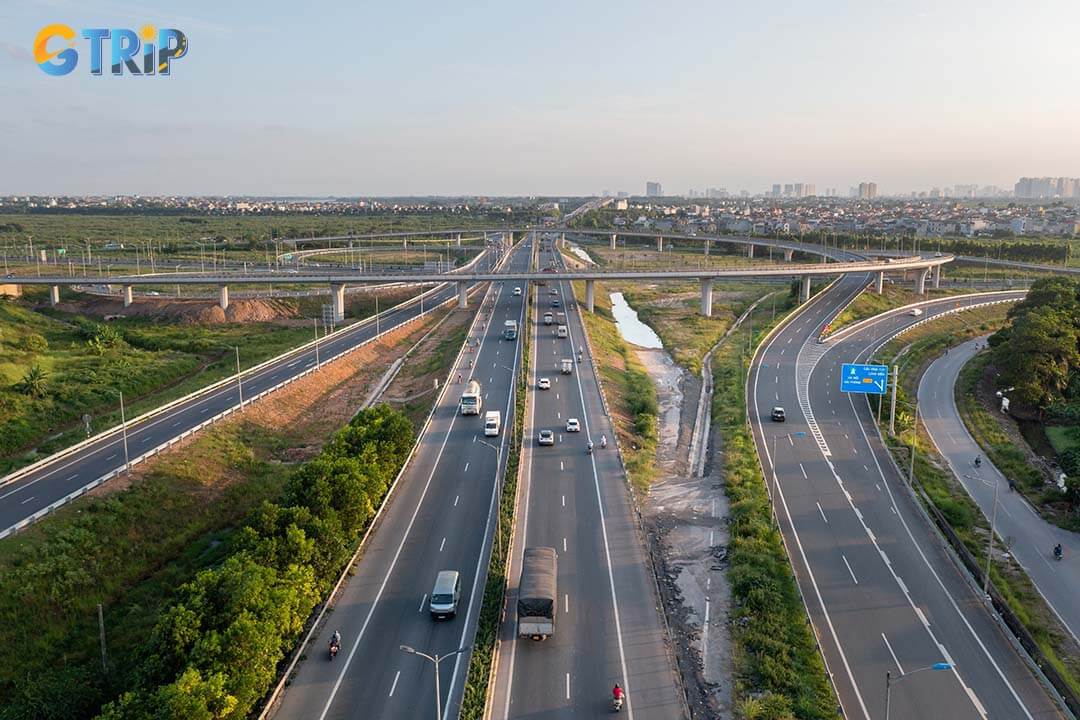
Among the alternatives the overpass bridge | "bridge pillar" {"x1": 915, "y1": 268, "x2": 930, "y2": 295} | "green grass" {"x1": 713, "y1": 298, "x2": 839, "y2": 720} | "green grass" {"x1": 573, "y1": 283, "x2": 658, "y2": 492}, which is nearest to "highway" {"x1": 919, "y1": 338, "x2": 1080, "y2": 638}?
"green grass" {"x1": 713, "y1": 298, "x2": 839, "y2": 720}

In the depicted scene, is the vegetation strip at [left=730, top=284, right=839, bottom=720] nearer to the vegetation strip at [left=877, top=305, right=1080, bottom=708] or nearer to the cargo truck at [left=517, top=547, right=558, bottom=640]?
the cargo truck at [left=517, top=547, right=558, bottom=640]

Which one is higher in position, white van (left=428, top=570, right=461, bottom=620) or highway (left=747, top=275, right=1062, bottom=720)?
white van (left=428, top=570, right=461, bottom=620)

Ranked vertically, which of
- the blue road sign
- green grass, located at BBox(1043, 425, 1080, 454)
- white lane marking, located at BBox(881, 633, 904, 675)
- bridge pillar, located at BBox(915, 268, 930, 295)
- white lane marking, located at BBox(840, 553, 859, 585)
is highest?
bridge pillar, located at BBox(915, 268, 930, 295)

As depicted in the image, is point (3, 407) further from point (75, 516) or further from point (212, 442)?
point (75, 516)

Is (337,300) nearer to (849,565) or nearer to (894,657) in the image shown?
(849,565)

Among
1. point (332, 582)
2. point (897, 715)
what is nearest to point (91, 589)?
point (332, 582)

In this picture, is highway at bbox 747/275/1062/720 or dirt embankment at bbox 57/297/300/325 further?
dirt embankment at bbox 57/297/300/325

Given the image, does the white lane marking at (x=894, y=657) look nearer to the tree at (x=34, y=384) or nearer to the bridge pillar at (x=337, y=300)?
the tree at (x=34, y=384)

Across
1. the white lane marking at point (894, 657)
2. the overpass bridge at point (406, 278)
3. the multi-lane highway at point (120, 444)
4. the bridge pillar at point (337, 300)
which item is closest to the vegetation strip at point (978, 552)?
the white lane marking at point (894, 657)
